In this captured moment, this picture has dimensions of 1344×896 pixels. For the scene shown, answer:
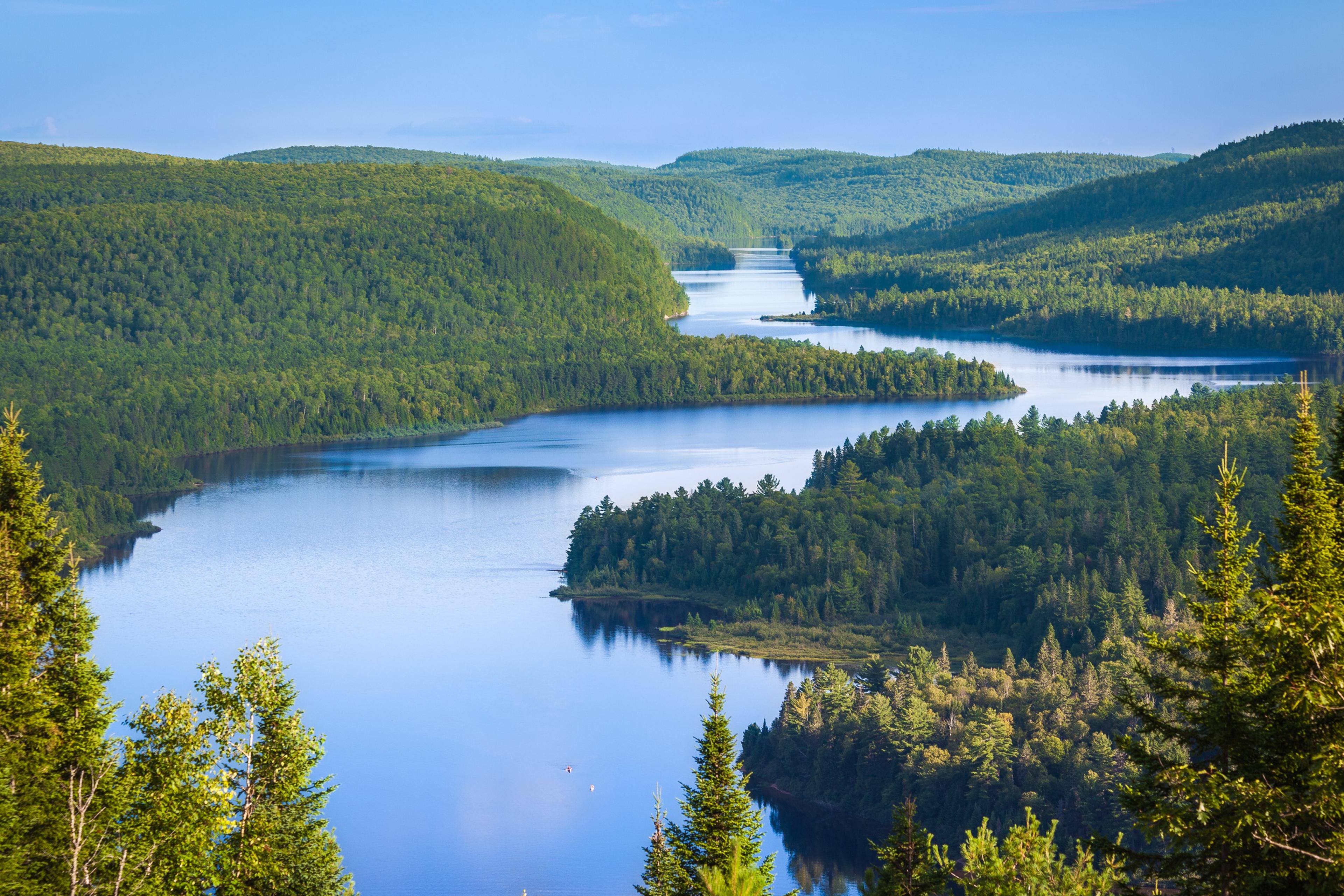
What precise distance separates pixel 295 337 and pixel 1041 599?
113384 millimetres

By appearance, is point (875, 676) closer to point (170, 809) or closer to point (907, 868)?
point (907, 868)

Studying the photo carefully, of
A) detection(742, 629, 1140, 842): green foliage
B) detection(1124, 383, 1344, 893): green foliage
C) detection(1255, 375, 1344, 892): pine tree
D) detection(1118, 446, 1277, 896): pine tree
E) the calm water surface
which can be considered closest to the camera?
detection(1255, 375, 1344, 892): pine tree

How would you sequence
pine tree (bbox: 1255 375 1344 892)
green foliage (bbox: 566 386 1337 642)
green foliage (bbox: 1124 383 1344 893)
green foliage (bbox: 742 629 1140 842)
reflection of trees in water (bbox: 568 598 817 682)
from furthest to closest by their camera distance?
reflection of trees in water (bbox: 568 598 817 682) < green foliage (bbox: 566 386 1337 642) < green foliage (bbox: 742 629 1140 842) < green foliage (bbox: 1124 383 1344 893) < pine tree (bbox: 1255 375 1344 892)

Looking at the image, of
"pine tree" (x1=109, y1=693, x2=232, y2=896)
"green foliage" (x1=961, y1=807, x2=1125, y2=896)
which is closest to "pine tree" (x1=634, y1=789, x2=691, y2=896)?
"green foliage" (x1=961, y1=807, x2=1125, y2=896)

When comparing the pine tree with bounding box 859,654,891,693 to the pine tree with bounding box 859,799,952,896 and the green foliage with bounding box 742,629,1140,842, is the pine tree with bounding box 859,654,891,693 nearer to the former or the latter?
the green foliage with bounding box 742,629,1140,842

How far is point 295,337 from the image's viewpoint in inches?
6535

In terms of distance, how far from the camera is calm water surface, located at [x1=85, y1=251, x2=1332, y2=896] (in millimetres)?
50812

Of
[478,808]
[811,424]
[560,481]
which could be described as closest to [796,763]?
[478,808]

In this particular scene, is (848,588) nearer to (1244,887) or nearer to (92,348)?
(1244,887)

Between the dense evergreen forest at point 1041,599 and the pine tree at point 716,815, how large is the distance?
4.63m

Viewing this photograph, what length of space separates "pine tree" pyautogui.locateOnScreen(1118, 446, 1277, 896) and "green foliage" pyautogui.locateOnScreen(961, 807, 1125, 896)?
2229mm

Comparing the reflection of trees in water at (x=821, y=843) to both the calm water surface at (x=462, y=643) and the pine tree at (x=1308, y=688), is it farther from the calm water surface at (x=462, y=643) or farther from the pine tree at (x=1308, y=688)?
the pine tree at (x=1308, y=688)

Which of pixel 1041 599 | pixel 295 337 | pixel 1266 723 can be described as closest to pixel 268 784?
pixel 1266 723

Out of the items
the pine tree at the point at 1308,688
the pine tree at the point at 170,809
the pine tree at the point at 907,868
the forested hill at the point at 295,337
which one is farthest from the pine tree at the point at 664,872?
the forested hill at the point at 295,337
